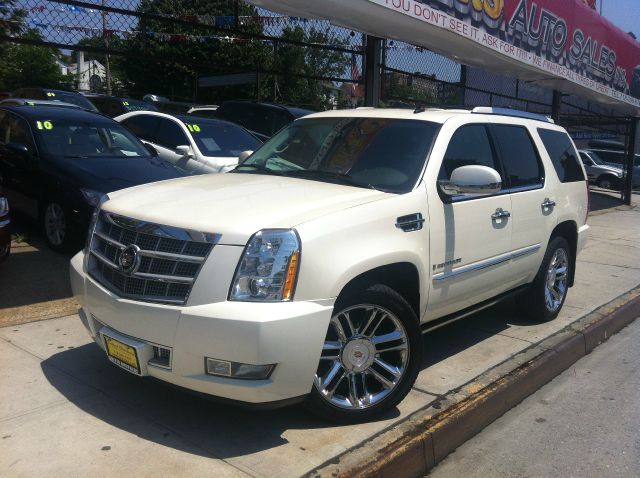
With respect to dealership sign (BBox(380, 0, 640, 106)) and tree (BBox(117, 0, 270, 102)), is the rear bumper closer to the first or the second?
dealership sign (BBox(380, 0, 640, 106))

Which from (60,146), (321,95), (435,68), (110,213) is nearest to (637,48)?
(435,68)

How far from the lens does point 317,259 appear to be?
3408 mm

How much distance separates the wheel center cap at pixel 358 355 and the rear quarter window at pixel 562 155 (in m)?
3.20

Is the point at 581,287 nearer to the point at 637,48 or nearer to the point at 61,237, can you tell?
the point at 61,237

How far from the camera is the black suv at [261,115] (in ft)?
41.7

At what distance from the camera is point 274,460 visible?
11.1 feet

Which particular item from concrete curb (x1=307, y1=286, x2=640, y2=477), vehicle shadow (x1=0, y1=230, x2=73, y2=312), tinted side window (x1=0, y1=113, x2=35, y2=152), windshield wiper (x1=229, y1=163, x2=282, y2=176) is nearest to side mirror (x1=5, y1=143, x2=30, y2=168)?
tinted side window (x1=0, y1=113, x2=35, y2=152)

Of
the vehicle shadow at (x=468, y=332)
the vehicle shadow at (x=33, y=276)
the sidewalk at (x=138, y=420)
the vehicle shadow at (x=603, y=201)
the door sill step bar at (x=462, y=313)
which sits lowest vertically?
the vehicle shadow at (x=603, y=201)

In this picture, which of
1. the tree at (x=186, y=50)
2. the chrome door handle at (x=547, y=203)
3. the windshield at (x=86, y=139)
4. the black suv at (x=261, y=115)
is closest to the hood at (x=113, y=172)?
the windshield at (x=86, y=139)

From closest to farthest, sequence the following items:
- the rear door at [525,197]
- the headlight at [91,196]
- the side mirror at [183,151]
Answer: the rear door at [525,197] → the headlight at [91,196] → the side mirror at [183,151]

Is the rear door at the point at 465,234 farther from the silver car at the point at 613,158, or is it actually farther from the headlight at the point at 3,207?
the silver car at the point at 613,158

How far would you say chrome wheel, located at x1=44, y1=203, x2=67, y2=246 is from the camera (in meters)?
6.85

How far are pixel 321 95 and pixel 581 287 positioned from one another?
55.0ft

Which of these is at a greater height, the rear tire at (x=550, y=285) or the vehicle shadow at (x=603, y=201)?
the rear tire at (x=550, y=285)
